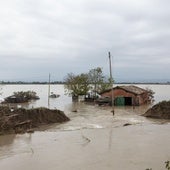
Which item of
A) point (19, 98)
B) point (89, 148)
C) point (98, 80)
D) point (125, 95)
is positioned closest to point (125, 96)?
point (125, 95)

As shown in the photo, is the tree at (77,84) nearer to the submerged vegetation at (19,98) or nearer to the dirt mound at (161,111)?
the submerged vegetation at (19,98)

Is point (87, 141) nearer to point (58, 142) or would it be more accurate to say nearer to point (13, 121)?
point (58, 142)

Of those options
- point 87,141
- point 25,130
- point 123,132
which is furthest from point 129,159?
point 25,130

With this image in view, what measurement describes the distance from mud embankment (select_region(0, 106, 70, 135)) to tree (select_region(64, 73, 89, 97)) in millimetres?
32888

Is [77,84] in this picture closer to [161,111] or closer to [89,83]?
[89,83]

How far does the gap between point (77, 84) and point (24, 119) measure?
130 ft

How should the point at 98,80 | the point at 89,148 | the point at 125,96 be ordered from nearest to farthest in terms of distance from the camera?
the point at 89,148 < the point at 125,96 < the point at 98,80

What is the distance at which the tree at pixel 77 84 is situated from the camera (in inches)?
2689

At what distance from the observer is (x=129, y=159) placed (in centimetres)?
1905

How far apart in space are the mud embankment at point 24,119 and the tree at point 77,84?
1295 inches

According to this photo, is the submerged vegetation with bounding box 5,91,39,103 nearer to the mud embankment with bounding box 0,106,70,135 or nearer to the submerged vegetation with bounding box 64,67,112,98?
the submerged vegetation with bounding box 64,67,112,98

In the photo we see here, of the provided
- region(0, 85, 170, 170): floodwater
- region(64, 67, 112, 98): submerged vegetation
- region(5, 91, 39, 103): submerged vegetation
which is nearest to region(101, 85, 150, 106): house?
region(64, 67, 112, 98): submerged vegetation

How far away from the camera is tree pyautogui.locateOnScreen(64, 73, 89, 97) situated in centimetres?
6831

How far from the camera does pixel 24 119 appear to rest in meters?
30.7
